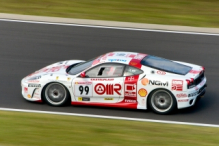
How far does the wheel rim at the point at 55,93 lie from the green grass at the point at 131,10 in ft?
24.4

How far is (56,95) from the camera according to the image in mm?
11414

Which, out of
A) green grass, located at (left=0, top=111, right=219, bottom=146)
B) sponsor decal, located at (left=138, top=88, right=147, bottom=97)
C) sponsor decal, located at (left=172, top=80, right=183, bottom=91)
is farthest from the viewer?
sponsor decal, located at (left=138, top=88, right=147, bottom=97)

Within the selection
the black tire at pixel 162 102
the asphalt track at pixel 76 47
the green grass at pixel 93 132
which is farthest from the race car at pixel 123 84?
the green grass at pixel 93 132

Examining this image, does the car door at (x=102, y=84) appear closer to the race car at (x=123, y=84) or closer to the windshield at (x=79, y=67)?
the race car at (x=123, y=84)

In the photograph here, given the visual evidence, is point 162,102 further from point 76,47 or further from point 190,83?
point 76,47

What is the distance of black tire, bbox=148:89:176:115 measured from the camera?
1074 cm

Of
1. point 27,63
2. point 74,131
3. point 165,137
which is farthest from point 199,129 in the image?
point 27,63

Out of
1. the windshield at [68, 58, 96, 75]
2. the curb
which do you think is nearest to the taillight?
the windshield at [68, 58, 96, 75]

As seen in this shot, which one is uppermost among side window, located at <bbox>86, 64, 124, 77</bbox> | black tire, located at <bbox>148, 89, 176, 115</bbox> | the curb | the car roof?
the curb

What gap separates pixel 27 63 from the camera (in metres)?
14.3

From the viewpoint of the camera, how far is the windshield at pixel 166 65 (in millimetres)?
10969

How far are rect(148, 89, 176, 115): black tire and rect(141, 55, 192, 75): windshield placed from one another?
56 cm

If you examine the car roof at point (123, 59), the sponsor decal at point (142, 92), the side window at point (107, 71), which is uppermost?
the car roof at point (123, 59)

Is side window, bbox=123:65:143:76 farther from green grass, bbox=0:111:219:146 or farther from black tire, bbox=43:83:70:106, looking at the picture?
black tire, bbox=43:83:70:106
